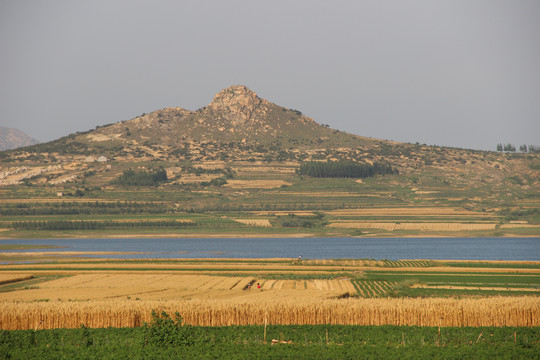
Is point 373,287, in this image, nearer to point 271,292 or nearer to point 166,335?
point 271,292

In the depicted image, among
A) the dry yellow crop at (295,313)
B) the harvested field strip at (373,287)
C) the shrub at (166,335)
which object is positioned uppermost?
the shrub at (166,335)

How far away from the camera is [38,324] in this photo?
46.2 metres

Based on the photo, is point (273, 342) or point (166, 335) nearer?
point (166, 335)

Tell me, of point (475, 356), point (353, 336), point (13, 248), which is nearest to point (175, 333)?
point (353, 336)

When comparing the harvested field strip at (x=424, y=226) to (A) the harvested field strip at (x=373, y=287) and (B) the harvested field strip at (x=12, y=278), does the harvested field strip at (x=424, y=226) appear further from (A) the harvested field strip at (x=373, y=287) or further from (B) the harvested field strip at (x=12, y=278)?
(B) the harvested field strip at (x=12, y=278)

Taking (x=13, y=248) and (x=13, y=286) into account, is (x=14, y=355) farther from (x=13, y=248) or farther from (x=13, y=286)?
(x=13, y=248)

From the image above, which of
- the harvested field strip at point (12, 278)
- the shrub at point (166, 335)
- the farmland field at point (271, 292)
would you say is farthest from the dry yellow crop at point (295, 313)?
the harvested field strip at point (12, 278)

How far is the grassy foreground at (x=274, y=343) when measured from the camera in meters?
35.7

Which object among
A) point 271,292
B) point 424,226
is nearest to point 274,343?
point 271,292

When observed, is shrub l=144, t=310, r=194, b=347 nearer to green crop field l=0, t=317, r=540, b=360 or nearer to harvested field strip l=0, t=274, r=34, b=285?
green crop field l=0, t=317, r=540, b=360

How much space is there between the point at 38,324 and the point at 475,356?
29.4m

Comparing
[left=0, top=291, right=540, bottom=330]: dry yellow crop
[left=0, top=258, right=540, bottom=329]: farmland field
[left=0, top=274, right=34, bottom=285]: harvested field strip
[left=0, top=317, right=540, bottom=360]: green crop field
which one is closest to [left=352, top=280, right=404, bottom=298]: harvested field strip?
[left=0, top=258, right=540, bottom=329]: farmland field

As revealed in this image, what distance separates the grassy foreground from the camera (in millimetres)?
35656

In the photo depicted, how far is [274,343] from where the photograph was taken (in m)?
Answer: 41.3
